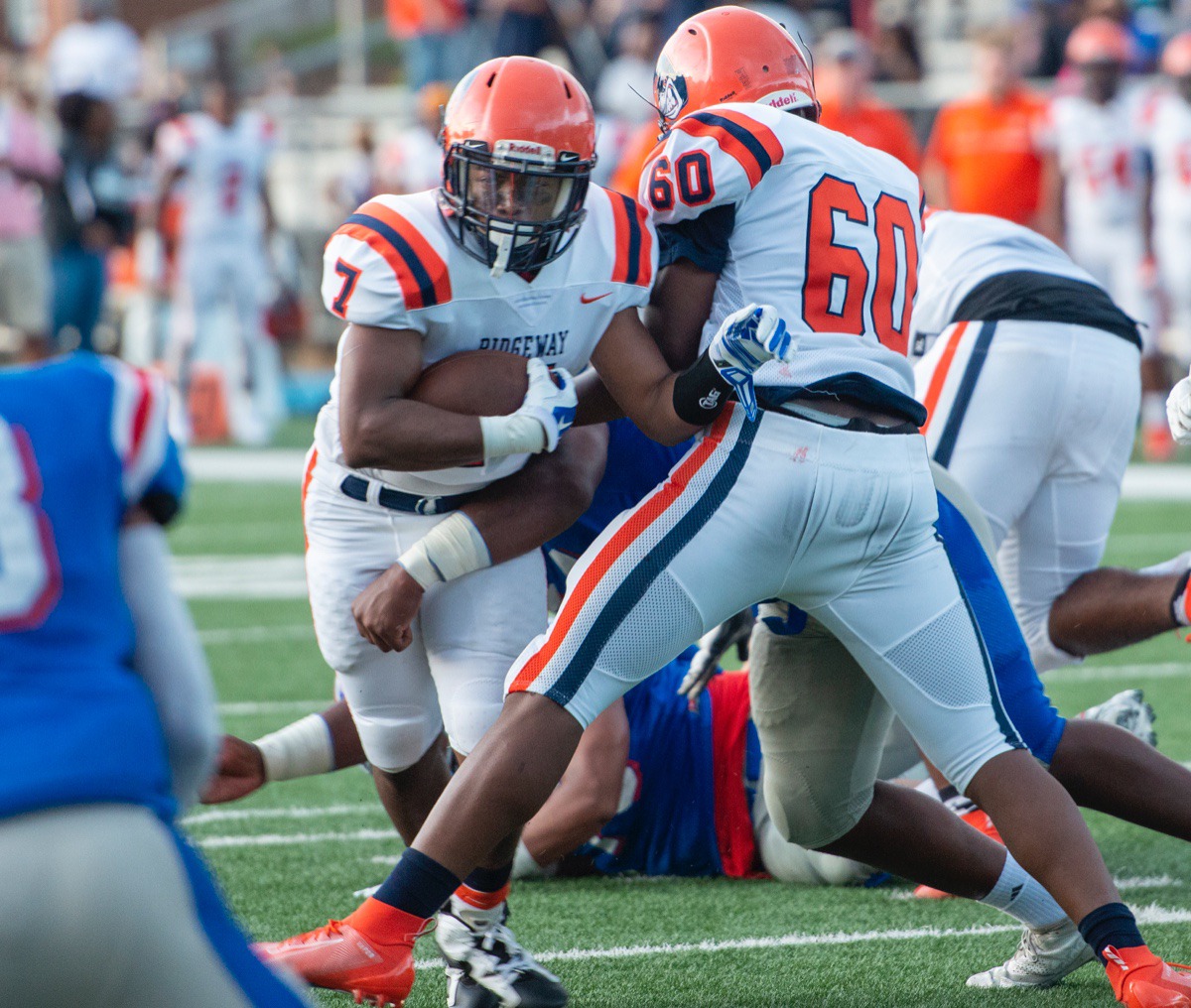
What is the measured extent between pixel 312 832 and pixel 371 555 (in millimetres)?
1250

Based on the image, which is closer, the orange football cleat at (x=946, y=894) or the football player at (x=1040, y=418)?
the orange football cleat at (x=946, y=894)

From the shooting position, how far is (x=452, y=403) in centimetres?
284

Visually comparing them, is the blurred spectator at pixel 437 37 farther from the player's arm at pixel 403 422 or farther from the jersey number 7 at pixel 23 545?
the jersey number 7 at pixel 23 545

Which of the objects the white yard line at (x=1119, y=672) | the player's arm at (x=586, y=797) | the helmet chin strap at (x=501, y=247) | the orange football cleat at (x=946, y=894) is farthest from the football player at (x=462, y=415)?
the white yard line at (x=1119, y=672)

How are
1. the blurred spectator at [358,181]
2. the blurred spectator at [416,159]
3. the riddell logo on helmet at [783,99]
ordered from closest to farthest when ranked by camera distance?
the riddell logo on helmet at [783,99]
the blurred spectator at [416,159]
the blurred spectator at [358,181]

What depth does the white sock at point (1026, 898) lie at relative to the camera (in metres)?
2.94

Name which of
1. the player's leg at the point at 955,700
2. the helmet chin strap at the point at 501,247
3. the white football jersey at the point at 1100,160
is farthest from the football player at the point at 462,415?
the white football jersey at the point at 1100,160

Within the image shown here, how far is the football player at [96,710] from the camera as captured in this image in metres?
1.54

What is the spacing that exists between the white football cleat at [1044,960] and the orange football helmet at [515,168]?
1398mm

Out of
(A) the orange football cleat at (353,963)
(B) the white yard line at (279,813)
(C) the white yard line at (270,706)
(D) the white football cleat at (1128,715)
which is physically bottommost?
(C) the white yard line at (270,706)

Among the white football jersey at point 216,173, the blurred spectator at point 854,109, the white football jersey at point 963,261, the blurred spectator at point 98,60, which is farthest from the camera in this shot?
the blurred spectator at point 98,60

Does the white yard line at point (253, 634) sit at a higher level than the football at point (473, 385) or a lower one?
lower

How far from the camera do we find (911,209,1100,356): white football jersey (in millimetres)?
3979

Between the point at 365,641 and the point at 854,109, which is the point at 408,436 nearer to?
the point at 365,641
